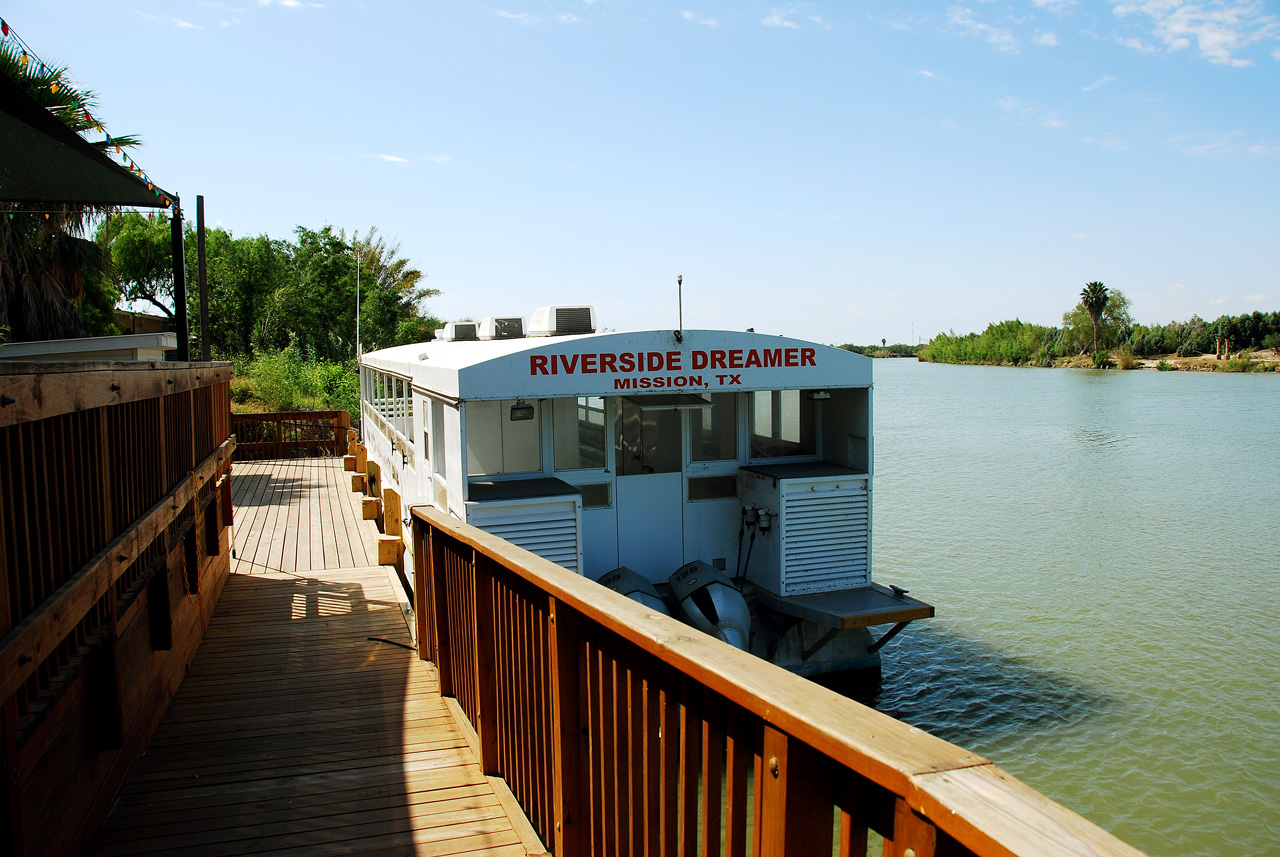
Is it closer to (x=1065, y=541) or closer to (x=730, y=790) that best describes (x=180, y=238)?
(x=730, y=790)

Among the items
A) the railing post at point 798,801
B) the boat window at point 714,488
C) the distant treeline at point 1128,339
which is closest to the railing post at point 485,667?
the railing post at point 798,801

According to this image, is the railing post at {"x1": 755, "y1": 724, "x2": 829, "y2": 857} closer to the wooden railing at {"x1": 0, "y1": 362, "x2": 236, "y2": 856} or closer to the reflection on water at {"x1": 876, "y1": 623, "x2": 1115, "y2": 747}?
the wooden railing at {"x1": 0, "y1": 362, "x2": 236, "y2": 856}

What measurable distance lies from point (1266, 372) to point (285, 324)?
7579 centimetres

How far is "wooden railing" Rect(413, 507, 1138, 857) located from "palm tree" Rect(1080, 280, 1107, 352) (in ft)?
336

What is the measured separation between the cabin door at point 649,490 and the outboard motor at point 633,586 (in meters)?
0.56

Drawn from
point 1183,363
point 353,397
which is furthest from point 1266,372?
point 353,397

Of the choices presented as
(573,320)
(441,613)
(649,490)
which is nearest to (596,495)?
(649,490)

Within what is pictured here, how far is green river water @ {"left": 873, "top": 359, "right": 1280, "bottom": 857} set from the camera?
28.2 feet

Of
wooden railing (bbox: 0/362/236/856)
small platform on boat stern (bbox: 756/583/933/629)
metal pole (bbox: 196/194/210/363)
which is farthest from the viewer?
metal pole (bbox: 196/194/210/363)

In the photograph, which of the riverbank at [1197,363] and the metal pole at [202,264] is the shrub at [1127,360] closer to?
the riverbank at [1197,363]

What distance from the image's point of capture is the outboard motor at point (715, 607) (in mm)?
7691

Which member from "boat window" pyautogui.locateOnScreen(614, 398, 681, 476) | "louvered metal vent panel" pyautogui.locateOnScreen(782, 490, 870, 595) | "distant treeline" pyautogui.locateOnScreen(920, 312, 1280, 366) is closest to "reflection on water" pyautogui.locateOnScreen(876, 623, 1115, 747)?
"louvered metal vent panel" pyautogui.locateOnScreen(782, 490, 870, 595)

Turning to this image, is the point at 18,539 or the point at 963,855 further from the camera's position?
the point at 18,539

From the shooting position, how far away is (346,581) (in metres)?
9.23
